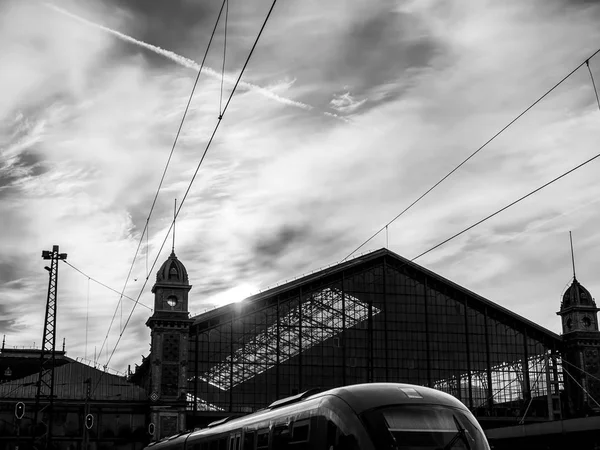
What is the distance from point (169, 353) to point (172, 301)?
3.50 metres

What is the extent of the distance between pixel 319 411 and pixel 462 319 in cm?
4340

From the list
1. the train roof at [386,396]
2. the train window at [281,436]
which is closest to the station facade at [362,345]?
the train window at [281,436]

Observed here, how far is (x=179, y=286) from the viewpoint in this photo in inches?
2167

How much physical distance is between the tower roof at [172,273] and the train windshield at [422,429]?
4013 centimetres

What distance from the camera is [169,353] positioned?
2090 inches

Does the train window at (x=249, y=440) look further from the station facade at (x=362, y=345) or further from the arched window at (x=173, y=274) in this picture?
the arched window at (x=173, y=274)

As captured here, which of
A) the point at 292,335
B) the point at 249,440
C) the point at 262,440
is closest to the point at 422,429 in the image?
the point at 262,440

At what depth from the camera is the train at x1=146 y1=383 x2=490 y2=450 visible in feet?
52.0

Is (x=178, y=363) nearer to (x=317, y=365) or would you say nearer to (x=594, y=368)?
(x=317, y=365)

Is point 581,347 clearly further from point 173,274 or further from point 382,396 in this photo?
A: point 382,396

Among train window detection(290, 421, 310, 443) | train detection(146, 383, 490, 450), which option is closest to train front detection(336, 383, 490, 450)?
train detection(146, 383, 490, 450)

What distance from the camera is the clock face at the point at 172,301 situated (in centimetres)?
5450

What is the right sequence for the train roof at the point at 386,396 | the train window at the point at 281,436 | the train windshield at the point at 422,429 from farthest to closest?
the train window at the point at 281,436 < the train roof at the point at 386,396 < the train windshield at the point at 422,429

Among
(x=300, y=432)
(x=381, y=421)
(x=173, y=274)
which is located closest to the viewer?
(x=381, y=421)
